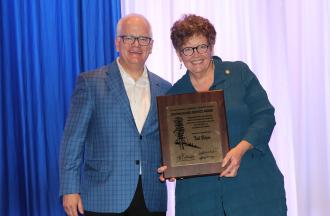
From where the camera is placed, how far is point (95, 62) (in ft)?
10.4

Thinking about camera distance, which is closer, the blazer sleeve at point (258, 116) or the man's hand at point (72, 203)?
the blazer sleeve at point (258, 116)

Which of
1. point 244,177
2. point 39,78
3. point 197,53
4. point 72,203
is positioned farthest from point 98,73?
point 39,78

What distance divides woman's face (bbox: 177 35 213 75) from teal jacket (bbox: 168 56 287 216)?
0.08 meters

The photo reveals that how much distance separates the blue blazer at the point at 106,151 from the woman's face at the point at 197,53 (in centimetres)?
32

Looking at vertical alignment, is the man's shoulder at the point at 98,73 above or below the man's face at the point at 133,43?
below

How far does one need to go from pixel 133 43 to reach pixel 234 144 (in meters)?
0.71

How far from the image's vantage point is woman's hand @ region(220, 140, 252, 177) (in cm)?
167

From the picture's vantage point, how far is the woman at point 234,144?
1731 millimetres

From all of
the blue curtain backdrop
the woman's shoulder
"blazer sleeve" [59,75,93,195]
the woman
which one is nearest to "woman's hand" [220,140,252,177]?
the woman

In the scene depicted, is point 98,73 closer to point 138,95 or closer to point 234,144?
point 138,95

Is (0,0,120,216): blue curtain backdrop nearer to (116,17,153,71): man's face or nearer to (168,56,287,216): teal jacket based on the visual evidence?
(116,17,153,71): man's face

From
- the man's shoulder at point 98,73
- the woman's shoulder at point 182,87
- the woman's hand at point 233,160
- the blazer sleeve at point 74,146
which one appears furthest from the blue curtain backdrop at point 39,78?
the woman's hand at point 233,160

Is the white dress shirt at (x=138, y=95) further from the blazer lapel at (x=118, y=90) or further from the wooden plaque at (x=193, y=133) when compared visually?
the wooden plaque at (x=193, y=133)

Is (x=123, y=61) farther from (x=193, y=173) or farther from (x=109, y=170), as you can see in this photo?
(x=193, y=173)
